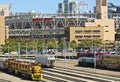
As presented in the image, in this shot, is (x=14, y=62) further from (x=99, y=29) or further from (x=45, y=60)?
(x=99, y=29)

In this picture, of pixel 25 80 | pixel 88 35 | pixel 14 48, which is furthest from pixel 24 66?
pixel 88 35

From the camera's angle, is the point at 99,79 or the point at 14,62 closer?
the point at 99,79

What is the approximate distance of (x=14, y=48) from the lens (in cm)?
13800

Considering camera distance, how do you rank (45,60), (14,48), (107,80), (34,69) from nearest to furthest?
(107,80)
(34,69)
(45,60)
(14,48)

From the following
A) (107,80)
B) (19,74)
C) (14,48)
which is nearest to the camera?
(107,80)

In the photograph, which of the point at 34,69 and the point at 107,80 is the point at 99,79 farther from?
the point at 34,69

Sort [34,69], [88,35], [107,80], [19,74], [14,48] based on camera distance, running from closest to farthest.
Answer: [107,80] → [34,69] → [19,74] → [14,48] → [88,35]

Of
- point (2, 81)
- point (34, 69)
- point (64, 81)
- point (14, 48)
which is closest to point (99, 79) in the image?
point (64, 81)

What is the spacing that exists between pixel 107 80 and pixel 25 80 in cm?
1148

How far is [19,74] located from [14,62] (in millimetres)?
3247

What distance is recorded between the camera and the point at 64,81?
48438mm

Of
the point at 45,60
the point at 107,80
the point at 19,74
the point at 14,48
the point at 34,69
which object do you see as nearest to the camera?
the point at 107,80

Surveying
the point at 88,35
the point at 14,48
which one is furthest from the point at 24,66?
the point at 88,35

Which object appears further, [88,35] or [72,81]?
[88,35]
